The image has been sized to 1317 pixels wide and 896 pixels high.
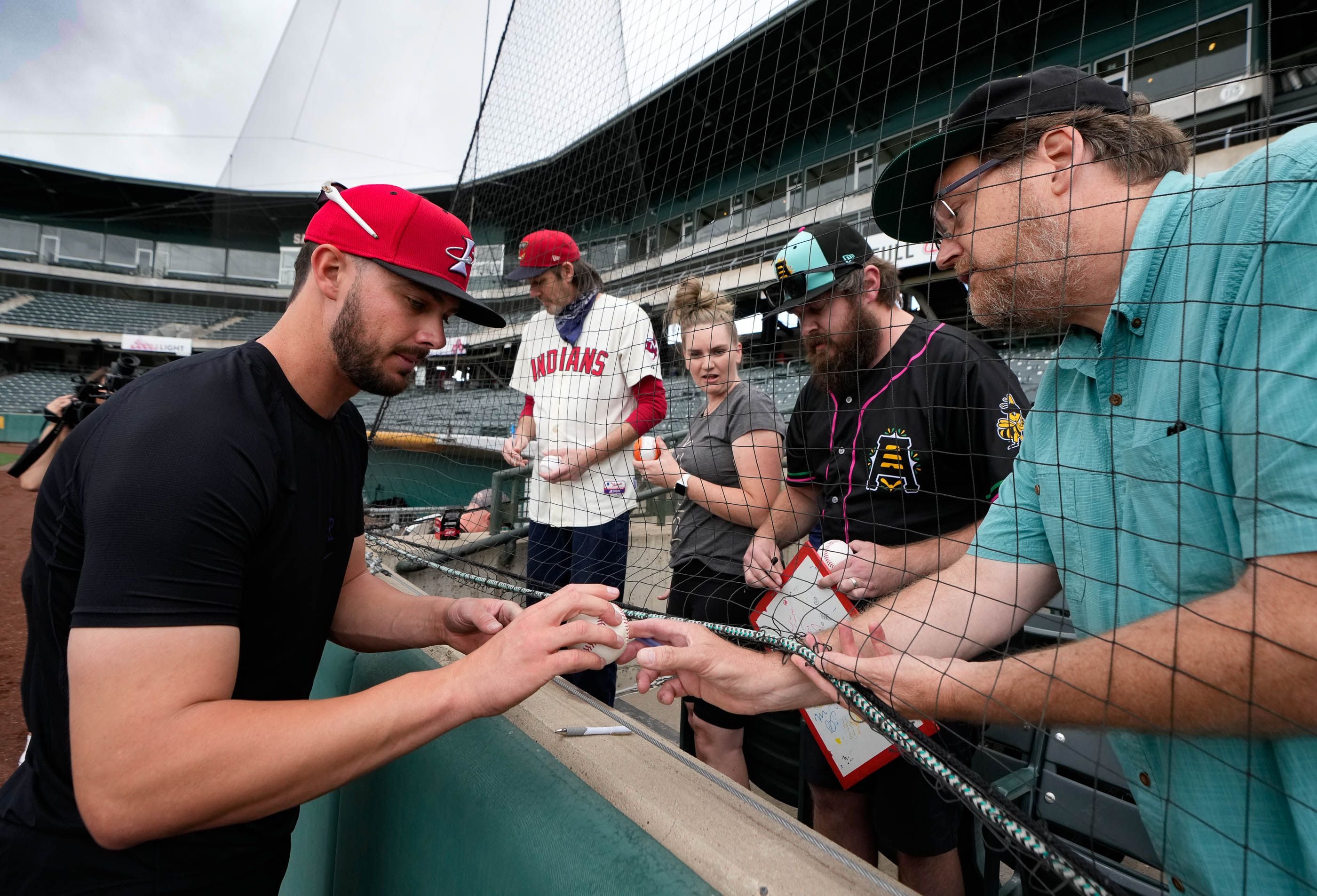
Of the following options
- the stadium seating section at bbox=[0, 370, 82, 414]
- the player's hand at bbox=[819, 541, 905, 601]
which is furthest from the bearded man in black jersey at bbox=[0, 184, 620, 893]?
the stadium seating section at bbox=[0, 370, 82, 414]

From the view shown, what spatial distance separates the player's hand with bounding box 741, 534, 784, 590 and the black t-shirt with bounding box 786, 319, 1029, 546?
166 millimetres

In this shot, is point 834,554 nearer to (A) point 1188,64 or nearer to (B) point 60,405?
(B) point 60,405

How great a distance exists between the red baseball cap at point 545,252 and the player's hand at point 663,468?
2.34 feet

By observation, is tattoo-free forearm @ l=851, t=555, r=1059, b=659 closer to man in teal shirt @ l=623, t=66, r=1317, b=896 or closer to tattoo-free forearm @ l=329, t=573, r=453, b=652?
man in teal shirt @ l=623, t=66, r=1317, b=896

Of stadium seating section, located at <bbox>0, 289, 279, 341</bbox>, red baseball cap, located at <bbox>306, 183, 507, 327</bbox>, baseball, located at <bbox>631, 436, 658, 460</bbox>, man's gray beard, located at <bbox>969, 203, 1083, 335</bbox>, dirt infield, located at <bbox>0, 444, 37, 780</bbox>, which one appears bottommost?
dirt infield, located at <bbox>0, 444, 37, 780</bbox>

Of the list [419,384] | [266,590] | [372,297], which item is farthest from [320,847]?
[419,384]

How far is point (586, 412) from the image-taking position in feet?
6.81

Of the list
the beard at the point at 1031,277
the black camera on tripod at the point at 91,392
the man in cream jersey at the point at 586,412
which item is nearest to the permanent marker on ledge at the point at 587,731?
the beard at the point at 1031,277

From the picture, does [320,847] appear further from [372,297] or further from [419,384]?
[419,384]

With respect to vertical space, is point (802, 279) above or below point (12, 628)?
above

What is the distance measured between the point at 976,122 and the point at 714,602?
1.35 meters

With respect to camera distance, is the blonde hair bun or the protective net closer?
the protective net

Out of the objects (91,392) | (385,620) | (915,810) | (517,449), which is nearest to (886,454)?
(915,810)

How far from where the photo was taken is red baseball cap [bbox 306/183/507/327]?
102 centimetres
